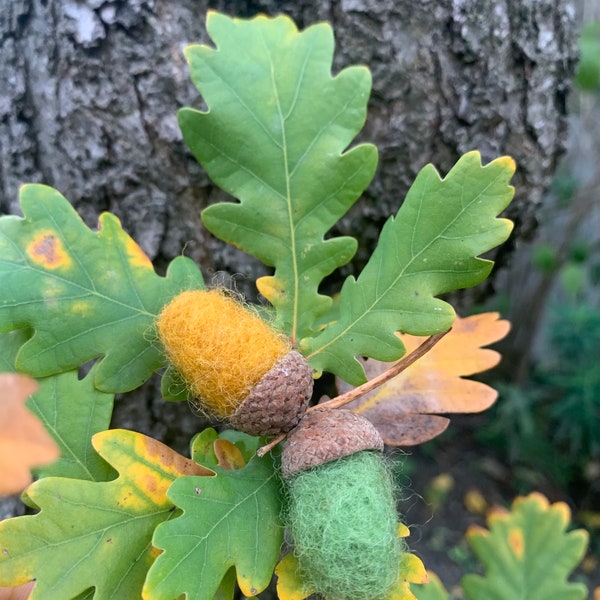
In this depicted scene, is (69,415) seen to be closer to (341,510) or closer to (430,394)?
(341,510)

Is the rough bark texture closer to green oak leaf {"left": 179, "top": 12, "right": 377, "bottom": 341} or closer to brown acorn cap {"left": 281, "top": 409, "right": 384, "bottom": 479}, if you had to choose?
green oak leaf {"left": 179, "top": 12, "right": 377, "bottom": 341}

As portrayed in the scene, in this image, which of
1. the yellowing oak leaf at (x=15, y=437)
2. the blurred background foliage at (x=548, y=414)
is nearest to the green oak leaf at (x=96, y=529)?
the yellowing oak leaf at (x=15, y=437)

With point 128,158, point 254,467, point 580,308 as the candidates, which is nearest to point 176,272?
point 254,467

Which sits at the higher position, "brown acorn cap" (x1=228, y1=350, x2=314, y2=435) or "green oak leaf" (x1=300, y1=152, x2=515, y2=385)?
"green oak leaf" (x1=300, y1=152, x2=515, y2=385)

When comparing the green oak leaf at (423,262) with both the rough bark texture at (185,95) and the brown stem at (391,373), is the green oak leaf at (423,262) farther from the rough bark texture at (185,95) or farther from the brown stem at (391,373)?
the rough bark texture at (185,95)

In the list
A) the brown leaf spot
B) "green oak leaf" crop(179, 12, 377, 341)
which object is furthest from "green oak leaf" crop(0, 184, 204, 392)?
"green oak leaf" crop(179, 12, 377, 341)

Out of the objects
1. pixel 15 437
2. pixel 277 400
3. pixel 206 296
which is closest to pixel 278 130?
pixel 206 296
